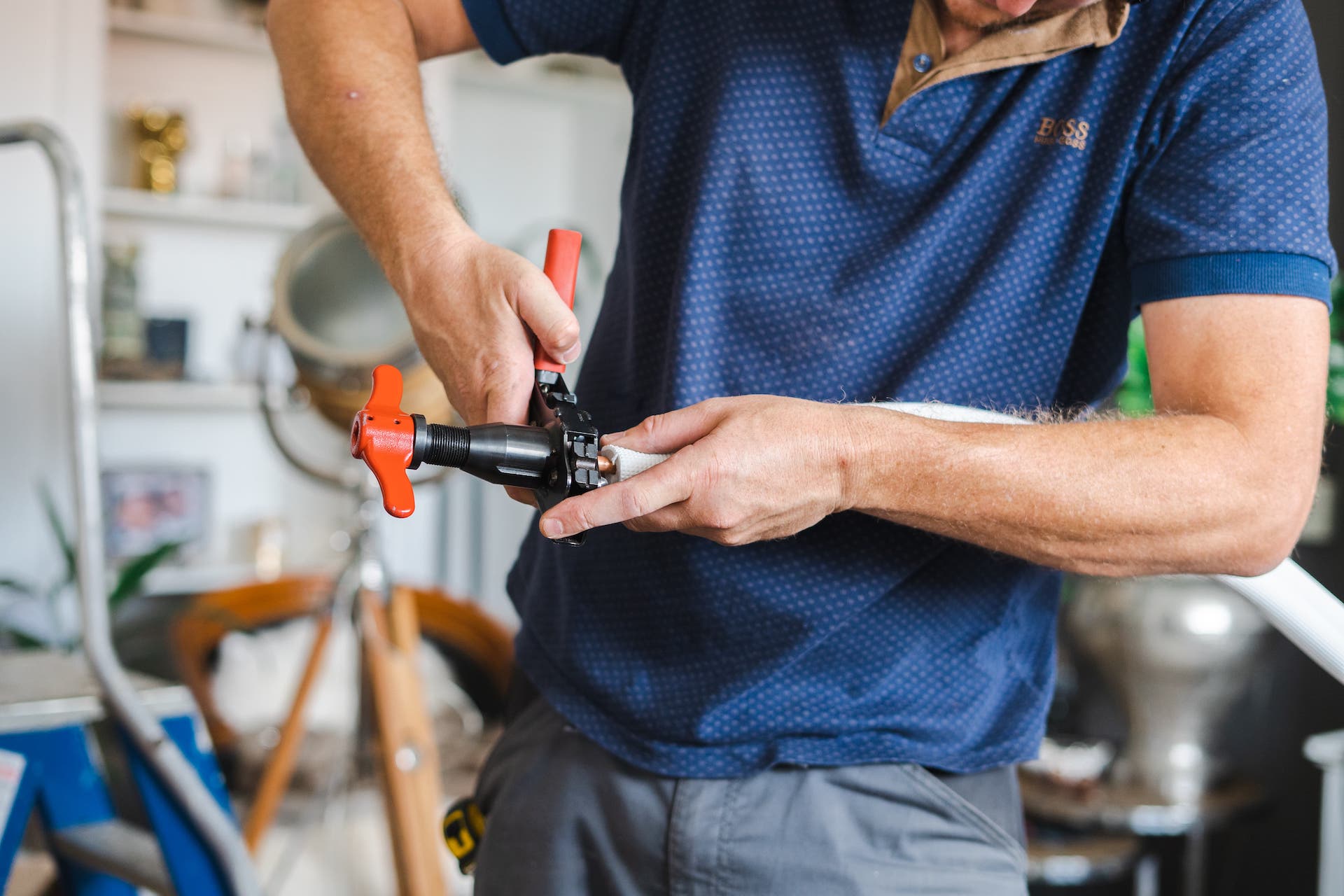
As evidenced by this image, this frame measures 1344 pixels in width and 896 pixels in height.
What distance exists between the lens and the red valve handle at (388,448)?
1.89 feet

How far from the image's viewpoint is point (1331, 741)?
4.99 ft

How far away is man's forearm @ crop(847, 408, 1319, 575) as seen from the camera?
67cm

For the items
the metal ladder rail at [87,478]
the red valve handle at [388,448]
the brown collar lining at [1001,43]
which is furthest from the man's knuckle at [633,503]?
the metal ladder rail at [87,478]

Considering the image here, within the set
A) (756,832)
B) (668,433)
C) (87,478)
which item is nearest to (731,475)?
(668,433)

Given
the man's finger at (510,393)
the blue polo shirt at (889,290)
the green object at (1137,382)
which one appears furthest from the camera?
the green object at (1137,382)

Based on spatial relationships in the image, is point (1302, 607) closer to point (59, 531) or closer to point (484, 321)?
point (484, 321)

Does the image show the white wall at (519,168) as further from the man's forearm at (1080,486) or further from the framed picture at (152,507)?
the man's forearm at (1080,486)

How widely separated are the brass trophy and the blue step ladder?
2.06 meters

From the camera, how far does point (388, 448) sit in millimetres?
580

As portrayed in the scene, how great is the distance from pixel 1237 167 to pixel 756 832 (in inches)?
21.3

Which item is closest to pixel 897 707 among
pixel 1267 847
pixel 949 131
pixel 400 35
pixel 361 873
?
pixel 949 131

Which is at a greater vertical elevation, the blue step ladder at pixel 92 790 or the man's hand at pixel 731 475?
the man's hand at pixel 731 475

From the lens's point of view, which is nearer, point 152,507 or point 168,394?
point 168,394

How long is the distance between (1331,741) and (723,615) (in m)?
1.14
